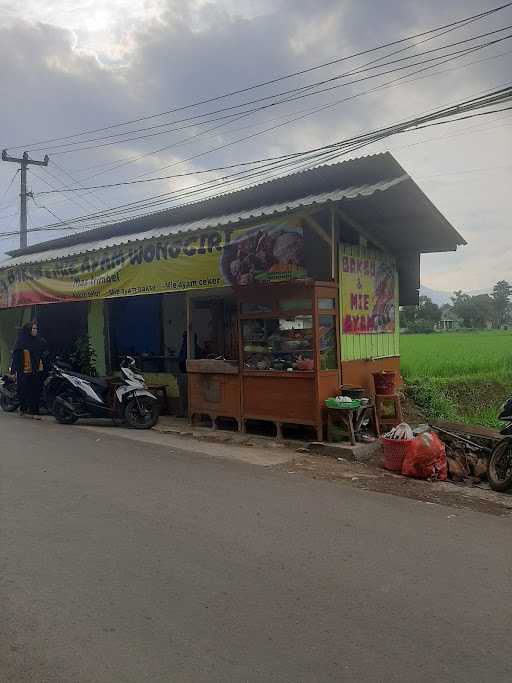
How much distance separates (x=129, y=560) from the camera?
4.26m

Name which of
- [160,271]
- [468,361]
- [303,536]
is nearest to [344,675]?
[303,536]

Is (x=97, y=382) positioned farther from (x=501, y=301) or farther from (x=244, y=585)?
(x=501, y=301)

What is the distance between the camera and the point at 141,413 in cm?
1077

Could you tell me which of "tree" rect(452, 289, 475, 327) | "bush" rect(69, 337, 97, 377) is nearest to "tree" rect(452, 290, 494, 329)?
"tree" rect(452, 289, 475, 327)

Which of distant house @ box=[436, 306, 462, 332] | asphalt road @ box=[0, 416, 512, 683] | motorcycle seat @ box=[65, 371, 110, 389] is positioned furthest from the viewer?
distant house @ box=[436, 306, 462, 332]

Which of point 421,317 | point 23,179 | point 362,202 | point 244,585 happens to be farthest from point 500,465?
point 421,317

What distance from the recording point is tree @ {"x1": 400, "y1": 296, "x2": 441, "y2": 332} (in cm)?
6175

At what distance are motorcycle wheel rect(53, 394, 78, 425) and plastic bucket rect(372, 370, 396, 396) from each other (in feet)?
18.1

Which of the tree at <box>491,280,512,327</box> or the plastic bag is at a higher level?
the tree at <box>491,280,512,327</box>

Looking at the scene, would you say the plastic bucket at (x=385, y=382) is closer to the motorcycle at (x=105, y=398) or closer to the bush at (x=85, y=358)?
the motorcycle at (x=105, y=398)

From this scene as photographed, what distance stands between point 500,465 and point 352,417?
7.41 feet

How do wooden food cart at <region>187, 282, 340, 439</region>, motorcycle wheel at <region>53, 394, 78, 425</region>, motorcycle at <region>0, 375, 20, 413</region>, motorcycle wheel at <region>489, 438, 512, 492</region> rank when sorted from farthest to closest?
motorcycle at <region>0, 375, 20, 413</region> → motorcycle wheel at <region>53, 394, 78, 425</region> → wooden food cart at <region>187, 282, 340, 439</region> → motorcycle wheel at <region>489, 438, 512, 492</region>

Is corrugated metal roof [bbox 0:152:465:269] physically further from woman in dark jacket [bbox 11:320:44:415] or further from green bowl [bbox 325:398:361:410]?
woman in dark jacket [bbox 11:320:44:415]

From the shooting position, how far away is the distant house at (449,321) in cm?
7238
